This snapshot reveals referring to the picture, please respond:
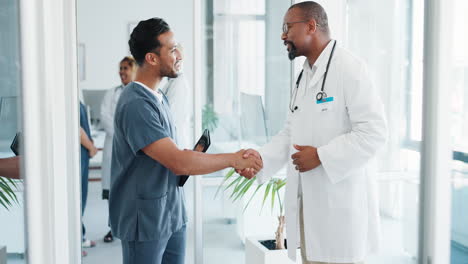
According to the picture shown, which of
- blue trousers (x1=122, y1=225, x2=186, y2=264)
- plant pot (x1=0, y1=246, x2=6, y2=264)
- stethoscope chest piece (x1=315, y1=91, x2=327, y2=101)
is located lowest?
blue trousers (x1=122, y1=225, x2=186, y2=264)

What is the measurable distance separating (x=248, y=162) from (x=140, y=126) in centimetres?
58

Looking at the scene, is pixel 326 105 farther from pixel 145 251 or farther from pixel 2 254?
pixel 2 254

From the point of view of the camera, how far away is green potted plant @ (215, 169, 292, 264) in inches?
109

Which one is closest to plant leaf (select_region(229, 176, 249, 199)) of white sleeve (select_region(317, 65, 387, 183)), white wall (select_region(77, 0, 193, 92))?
white sleeve (select_region(317, 65, 387, 183))

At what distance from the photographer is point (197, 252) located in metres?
3.18

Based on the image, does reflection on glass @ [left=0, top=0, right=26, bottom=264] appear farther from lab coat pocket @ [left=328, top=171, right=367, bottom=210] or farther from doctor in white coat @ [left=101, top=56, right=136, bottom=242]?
doctor in white coat @ [left=101, top=56, right=136, bottom=242]

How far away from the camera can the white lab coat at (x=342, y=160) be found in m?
1.81

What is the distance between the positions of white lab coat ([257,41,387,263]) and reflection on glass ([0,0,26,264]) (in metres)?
1.06

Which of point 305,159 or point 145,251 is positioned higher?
point 305,159

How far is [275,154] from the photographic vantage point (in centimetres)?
224

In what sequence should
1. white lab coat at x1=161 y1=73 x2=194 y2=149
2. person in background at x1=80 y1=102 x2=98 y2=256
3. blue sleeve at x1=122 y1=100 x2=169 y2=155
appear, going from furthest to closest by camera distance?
person in background at x1=80 y1=102 x2=98 y2=256 → white lab coat at x1=161 y1=73 x2=194 y2=149 → blue sleeve at x1=122 y1=100 x2=169 y2=155

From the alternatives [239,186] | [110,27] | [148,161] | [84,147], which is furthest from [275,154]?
[110,27]

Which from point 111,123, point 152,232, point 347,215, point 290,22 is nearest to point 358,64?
point 290,22

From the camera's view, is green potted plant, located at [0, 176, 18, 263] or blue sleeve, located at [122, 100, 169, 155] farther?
blue sleeve, located at [122, 100, 169, 155]
